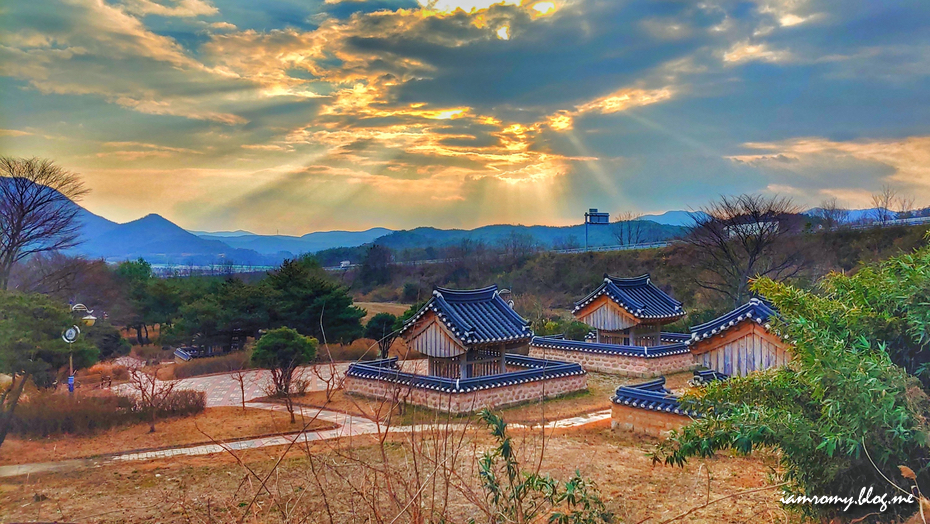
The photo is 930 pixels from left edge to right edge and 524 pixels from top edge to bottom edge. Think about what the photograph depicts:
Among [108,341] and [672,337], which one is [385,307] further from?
[672,337]

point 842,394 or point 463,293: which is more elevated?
point 463,293

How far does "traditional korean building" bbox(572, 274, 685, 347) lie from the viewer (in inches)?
619

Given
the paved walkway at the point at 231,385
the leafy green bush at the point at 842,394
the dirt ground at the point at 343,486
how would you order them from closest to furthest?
the leafy green bush at the point at 842,394 → the dirt ground at the point at 343,486 → the paved walkway at the point at 231,385

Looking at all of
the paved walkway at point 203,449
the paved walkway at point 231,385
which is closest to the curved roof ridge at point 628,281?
the paved walkway at point 203,449

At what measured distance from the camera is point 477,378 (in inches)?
454

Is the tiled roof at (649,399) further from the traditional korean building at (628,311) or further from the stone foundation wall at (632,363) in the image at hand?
the traditional korean building at (628,311)

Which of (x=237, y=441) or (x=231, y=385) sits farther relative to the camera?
(x=231, y=385)

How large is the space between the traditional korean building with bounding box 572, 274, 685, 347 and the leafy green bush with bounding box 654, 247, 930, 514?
36.5ft

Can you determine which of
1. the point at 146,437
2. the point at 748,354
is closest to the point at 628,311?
the point at 748,354

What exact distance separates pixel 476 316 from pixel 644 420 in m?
4.74

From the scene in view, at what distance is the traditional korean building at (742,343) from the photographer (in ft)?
28.4

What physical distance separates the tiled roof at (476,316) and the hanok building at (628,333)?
3.02m

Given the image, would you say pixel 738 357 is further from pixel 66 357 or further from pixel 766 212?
pixel 766 212

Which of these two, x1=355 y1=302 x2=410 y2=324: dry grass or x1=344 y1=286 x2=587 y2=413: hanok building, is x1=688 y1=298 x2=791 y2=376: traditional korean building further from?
x1=355 y1=302 x2=410 y2=324: dry grass
